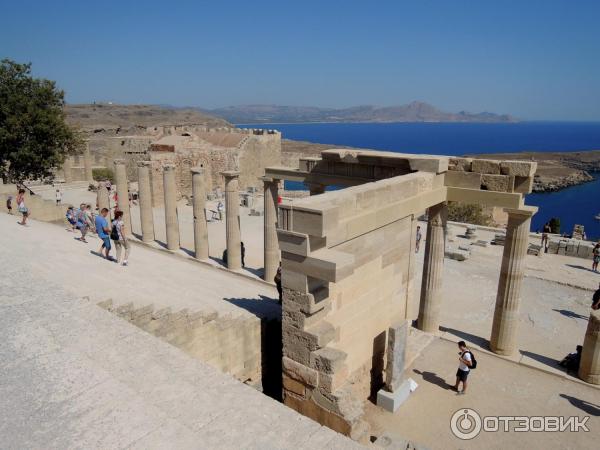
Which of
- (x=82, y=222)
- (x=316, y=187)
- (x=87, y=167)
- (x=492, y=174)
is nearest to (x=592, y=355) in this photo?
(x=492, y=174)

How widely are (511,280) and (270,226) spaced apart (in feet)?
23.8

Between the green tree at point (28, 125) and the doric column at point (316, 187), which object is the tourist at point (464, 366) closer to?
the doric column at point (316, 187)

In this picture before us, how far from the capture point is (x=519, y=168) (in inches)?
372

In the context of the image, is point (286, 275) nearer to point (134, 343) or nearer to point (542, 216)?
point (134, 343)

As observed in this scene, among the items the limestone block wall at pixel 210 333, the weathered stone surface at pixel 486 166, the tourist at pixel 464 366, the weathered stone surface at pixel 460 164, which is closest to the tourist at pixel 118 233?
the limestone block wall at pixel 210 333

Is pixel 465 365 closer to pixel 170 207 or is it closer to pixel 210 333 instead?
pixel 210 333

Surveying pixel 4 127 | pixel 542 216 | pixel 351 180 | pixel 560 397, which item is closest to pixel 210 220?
pixel 4 127

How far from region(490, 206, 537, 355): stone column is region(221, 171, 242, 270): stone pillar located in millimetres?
8590

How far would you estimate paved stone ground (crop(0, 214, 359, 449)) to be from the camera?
149 inches

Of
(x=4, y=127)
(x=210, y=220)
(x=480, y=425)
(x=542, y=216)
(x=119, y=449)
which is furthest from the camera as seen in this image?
(x=542, y=216)

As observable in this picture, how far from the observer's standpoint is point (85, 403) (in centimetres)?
412

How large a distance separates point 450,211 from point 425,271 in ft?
69.9

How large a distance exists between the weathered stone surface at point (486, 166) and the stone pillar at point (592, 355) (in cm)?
381

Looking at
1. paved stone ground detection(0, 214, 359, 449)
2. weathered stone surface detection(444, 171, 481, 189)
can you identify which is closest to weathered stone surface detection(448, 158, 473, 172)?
weathered stone surface detection(444, 171, 481, 189)
